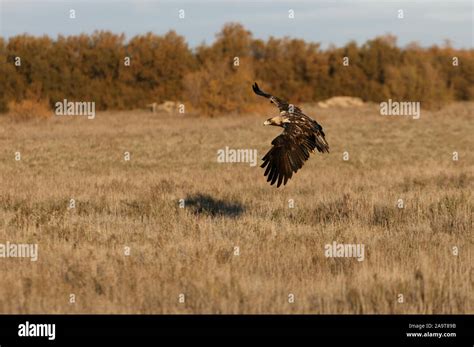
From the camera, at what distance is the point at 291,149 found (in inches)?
347

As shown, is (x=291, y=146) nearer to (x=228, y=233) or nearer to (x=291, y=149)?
(x=291, y=149)

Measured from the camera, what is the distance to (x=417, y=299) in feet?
21.2

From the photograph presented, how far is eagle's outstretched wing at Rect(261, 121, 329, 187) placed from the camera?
28.2 ft

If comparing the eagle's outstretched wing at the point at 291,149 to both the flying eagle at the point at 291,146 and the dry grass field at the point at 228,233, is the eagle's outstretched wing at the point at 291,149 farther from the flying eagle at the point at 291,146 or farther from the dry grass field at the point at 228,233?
the dry grass field at the point at 228,233

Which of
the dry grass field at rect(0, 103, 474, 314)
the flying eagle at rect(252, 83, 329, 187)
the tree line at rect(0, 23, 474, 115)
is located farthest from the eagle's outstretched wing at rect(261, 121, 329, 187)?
the tree line at rect(0, 23, 474, 115)

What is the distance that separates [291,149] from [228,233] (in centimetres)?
146

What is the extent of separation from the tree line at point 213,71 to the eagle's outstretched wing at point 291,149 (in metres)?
30.0

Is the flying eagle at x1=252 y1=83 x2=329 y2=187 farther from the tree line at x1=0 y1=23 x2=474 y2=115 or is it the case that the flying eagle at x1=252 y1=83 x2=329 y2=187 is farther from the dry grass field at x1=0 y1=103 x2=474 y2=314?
the tree line at x1=0 y1=23 x2=474 y2=115

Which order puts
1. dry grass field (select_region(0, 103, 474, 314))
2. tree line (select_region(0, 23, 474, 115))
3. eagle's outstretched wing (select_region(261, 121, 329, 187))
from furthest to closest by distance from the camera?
tree line (select_region(0, 23, 474, 115))
eagle's outstretched wing (select_region(261, 121, 329, 187))
dry grass field (select_region(0, 103, 474, 314))

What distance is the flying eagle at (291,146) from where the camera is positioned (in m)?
8.62

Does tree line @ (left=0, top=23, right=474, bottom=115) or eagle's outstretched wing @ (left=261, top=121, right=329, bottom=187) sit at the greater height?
tree line @ (left=0, top=23, right=474, bottom=115)

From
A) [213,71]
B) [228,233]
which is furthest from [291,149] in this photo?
[213,71]
